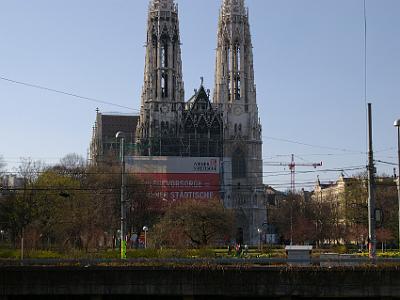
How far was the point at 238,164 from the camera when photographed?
126m

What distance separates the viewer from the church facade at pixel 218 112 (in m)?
121

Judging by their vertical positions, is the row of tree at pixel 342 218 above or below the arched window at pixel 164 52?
below

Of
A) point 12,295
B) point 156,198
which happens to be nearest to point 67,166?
point 156,198

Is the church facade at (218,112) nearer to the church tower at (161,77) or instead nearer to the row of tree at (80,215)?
the church tower at (161,77)

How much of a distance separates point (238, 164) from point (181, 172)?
1496 cm

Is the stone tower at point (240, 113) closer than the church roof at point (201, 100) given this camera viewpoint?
Yes

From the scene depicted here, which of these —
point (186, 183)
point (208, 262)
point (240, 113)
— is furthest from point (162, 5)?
point (208, 262)

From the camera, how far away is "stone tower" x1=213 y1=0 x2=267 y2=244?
12381 centimetres

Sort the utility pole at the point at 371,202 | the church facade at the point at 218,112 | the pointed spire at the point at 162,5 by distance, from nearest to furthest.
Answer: the utility pole at the point at 371,202
the church facade at the point at 218,112
the pointed spire at the point at 162,5

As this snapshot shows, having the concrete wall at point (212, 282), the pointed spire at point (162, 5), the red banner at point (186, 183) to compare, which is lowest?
the concrete wall at point (212, 282)

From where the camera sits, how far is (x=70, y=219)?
61.9m

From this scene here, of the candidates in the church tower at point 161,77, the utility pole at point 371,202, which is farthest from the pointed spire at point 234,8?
the utility pole at point 371,202

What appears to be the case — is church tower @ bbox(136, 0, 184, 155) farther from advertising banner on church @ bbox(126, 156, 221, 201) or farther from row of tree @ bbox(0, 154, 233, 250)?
row of tree @ bbox(0, 154, 233, 250)

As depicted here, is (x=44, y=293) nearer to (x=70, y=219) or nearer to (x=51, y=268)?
(x=51, y=268)
